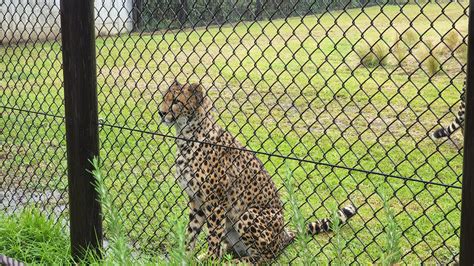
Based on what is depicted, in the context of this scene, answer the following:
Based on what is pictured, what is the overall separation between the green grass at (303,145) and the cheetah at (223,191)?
156 mm

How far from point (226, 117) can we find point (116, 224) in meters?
5.77

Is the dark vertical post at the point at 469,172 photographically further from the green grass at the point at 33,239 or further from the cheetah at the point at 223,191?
the green grass at the point at 33,239

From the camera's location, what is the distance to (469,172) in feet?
5.73

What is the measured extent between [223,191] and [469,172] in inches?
82.9

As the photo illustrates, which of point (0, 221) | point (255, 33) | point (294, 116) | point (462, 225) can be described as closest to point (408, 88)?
point (294, 116)

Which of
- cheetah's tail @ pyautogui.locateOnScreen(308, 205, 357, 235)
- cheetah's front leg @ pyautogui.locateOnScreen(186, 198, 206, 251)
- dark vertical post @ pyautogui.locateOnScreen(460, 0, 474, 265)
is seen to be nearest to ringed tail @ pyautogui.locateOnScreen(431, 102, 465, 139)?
cheetah's tail @ pyautogui.locateOnScreen(308, 205, 357, 235)

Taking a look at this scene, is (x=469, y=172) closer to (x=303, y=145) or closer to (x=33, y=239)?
(x=303, y=145)

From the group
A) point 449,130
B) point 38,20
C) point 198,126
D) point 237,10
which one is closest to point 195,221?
point 198,126

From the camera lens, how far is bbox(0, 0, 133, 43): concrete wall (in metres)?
4.07

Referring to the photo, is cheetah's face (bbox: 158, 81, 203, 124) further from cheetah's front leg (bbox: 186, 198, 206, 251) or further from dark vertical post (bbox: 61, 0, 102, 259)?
dark vertical post (bbox: 61, 0, 102, 259)

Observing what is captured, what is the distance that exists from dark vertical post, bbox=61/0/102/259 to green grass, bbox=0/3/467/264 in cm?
37

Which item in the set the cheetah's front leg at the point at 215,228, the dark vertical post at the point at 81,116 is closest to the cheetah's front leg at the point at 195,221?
the cheetah's front leg at the point at 215,228

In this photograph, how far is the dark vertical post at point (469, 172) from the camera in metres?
→ 1.71

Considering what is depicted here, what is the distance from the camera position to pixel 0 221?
359cm
